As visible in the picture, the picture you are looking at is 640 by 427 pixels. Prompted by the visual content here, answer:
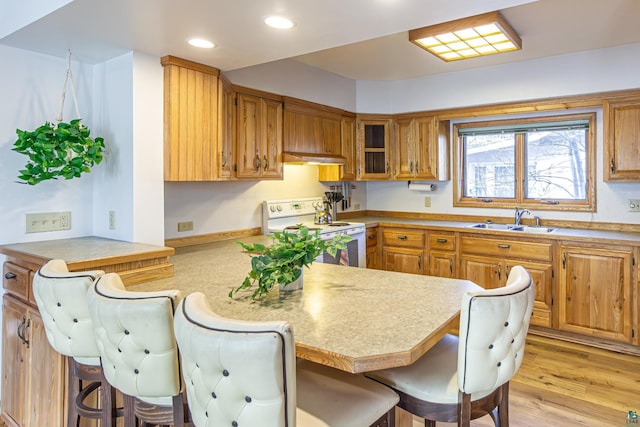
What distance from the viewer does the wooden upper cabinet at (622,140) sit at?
3377 millimetres

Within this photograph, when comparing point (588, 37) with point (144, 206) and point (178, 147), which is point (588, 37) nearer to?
point (178, 147)

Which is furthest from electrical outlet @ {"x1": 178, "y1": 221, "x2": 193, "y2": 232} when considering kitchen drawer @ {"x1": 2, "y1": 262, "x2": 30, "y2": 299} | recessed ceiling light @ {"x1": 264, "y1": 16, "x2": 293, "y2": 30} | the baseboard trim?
recessed ceiling light @ {"x1": 264, "y1": 16, "x2": 293, "y2": 30}

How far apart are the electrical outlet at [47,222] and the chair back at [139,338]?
58.6 inches

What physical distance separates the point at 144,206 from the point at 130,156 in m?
0.30

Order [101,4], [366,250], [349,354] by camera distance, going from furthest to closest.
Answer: [366,250]
[101,4]
[349,354]

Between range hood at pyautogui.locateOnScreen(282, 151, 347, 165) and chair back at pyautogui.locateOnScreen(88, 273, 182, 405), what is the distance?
245cm

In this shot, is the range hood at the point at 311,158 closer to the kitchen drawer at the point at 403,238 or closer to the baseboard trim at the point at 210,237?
the baseboard trim at the point at 210,237

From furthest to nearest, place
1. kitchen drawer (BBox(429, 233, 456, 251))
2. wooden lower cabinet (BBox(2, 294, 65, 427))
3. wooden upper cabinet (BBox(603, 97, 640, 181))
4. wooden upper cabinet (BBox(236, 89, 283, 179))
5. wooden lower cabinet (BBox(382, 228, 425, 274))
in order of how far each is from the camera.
Answer: wooden lower cabinet (BBox(382, 228, 425, 274)) → kitchen drawer (BBox(429, 233, 456, 251)) → wooden upper cabinet (BBox(603, 97, 640, 181)) → wooden upper cabinet (BBox(236, 89, 283, 179)) → wooden lower cabinet (BBox(2, 294, 65, 427))

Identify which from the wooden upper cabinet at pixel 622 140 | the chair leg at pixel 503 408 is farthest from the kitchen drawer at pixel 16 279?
the wooden upper cabinet at pixel 622 140

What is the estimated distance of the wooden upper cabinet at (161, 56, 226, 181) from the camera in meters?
2.52

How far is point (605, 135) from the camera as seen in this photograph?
11.5 ft

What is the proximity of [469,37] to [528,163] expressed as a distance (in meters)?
1.83

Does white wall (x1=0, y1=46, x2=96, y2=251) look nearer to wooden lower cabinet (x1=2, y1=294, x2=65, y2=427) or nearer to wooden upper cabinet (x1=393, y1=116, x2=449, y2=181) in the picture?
wooden lower cabinet (x1=2, y1=294, x2=65, y2=427)

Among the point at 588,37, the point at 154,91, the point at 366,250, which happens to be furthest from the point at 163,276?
the point at 588,37
